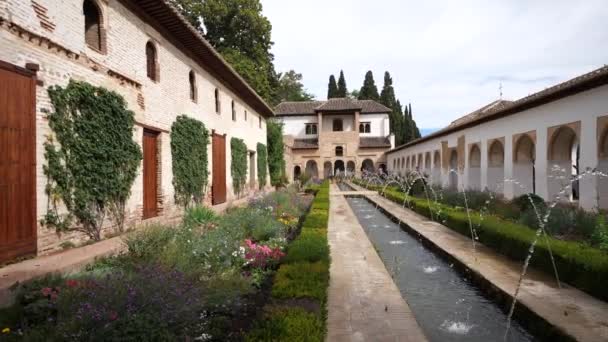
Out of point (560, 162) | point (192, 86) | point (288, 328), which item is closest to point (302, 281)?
point (288, 328)

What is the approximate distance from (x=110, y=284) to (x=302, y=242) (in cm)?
300

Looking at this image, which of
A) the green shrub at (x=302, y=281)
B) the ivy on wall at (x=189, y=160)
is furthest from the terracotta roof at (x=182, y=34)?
the green shrub at (x=302, y=281)

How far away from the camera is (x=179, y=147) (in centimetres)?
1031

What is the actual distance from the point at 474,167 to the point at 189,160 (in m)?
13.1

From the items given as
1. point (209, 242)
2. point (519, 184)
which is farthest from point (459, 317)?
point (519, 184)

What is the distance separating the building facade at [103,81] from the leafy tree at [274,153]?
10888 millimetres

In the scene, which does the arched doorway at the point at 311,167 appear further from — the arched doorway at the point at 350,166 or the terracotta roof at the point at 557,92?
the terracotta roof at the point at 557,92

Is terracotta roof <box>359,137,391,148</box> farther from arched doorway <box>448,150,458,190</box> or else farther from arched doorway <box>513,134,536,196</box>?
arched doorway <box>513,134,536,196</box>

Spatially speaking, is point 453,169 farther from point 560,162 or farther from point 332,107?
point 332,107

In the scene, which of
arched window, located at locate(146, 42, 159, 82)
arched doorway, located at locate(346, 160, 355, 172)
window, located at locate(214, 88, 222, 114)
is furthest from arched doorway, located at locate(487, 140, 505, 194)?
arched doorway, located at locate(346, 160, 355, 172)

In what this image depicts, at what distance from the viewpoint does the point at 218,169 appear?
44.7ft

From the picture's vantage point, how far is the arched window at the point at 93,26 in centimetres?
706

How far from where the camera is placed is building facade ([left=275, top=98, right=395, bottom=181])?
4016 centimetres

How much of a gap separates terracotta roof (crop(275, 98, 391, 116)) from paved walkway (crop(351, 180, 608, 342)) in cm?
3379
